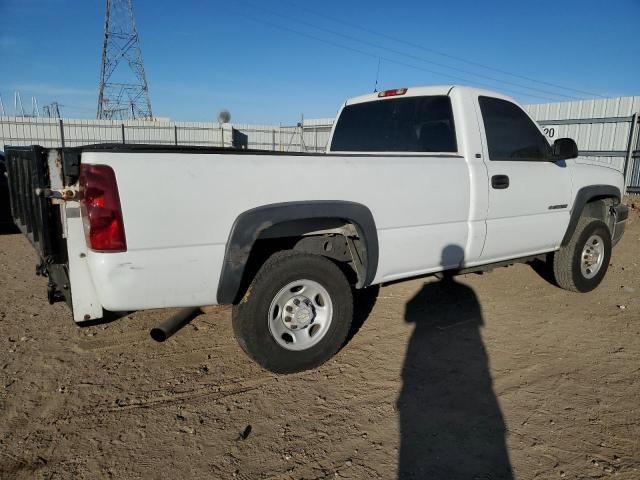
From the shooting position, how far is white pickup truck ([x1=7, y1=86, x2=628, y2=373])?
2.63 meters

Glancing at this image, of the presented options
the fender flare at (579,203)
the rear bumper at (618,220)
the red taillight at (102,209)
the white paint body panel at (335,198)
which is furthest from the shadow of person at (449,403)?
the rear bumper at (618,220)

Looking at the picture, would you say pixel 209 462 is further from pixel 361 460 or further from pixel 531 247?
pixel 531 247

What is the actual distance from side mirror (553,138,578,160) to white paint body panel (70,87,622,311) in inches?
7.2

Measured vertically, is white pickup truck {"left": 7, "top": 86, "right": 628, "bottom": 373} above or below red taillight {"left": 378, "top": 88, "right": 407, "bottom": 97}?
below

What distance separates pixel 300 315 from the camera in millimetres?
3324

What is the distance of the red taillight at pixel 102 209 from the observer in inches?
98.0

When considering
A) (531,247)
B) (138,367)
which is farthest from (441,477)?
(531,247)

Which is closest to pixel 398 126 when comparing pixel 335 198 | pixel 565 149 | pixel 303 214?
pixel 565 149

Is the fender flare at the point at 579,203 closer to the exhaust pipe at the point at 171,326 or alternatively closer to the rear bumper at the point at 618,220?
the rear bumper at the point at 618,220

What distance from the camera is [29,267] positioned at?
6.12m

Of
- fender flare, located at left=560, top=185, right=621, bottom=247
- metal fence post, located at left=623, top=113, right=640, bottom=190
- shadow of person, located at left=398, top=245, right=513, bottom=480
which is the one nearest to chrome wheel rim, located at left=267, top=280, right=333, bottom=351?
shadow of person, located at left=398, top=245, right=513, bottom=480

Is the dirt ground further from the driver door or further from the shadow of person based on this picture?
the driver door

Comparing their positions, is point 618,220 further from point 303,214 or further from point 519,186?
point 303,214

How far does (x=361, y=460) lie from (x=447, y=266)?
195 centimetres
